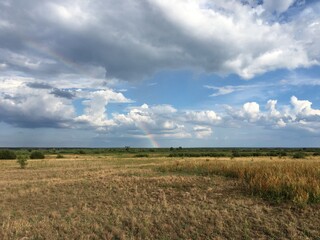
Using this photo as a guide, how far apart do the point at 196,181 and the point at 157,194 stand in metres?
4.76

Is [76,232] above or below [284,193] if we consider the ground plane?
below

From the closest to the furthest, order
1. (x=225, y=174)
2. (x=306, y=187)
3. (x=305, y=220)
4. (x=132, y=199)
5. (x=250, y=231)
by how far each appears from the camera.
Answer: (x=250, y=231) < (x=305, y=220) < (x=306, y=187) < (x=132, y=199) < (x=225, y=174)

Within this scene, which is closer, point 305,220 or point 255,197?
point 305,220

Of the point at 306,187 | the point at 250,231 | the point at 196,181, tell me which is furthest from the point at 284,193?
the point at 196,181

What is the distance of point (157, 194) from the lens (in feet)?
51.4

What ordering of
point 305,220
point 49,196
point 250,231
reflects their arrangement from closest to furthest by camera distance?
point 250,231 < point 305,220 < point 49,196

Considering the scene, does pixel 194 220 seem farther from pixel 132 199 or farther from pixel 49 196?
pixel 49 196

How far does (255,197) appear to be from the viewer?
13734 millimetres

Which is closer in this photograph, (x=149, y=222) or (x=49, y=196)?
(x=149, y=222)

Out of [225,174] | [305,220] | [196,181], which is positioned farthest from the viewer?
[225,174]

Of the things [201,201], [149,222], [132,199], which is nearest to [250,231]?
[149,222]

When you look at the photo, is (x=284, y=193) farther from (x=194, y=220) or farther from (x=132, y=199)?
(x=132, y=199)

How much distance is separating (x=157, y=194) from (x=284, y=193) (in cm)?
569

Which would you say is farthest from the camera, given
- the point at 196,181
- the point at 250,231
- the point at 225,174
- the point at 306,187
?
the point at 225,174
